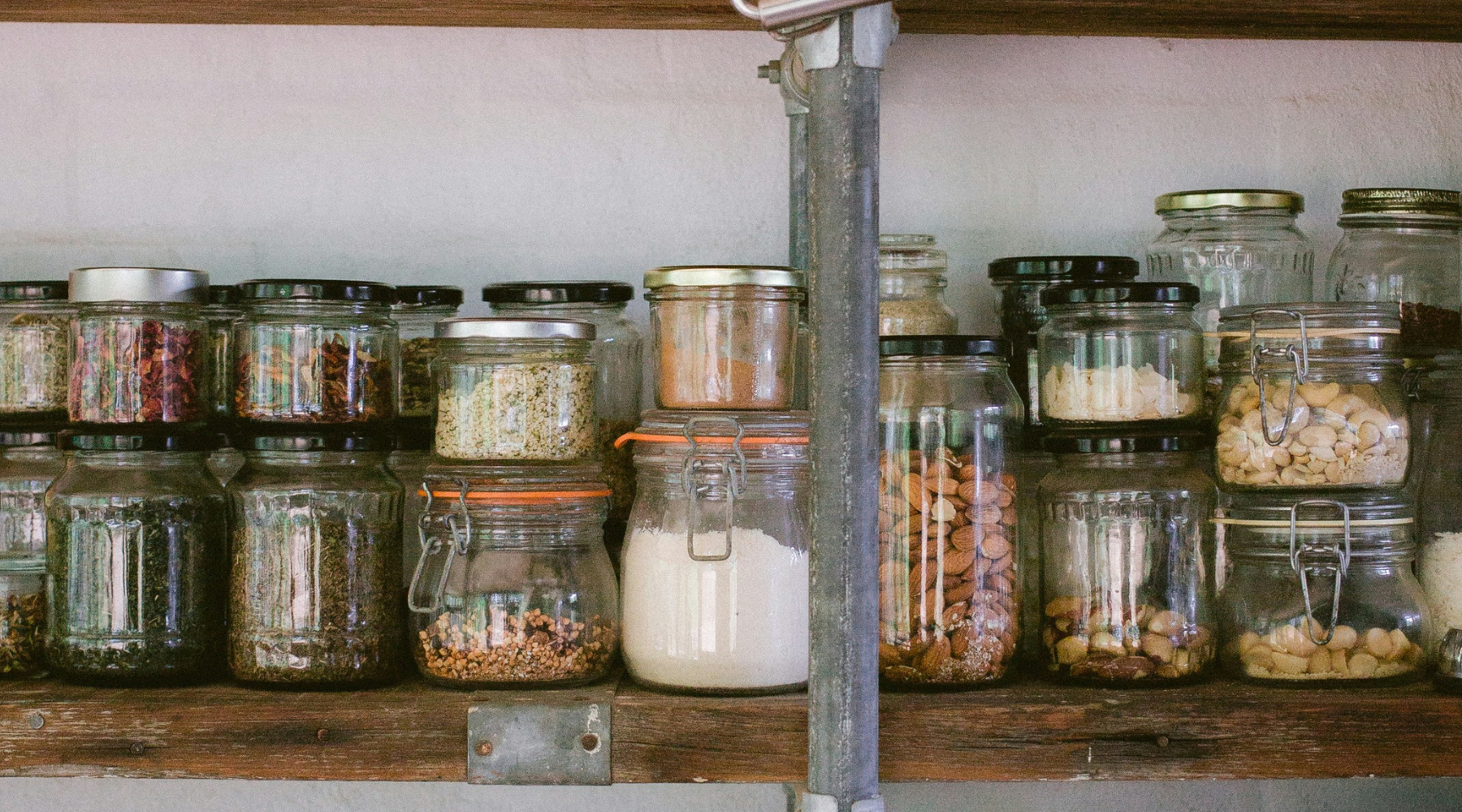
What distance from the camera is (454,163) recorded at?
136cm

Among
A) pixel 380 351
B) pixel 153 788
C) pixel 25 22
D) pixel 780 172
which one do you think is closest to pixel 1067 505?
pixel 780 172

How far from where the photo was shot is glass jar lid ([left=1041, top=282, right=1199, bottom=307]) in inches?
40.4

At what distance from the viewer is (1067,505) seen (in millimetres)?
1074

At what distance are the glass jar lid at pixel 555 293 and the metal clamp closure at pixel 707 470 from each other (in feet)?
0.65

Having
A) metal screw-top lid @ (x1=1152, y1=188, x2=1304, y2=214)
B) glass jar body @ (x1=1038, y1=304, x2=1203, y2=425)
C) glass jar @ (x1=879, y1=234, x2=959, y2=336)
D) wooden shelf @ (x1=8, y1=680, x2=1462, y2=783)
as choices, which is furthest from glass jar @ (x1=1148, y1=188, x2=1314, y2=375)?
wooden shelf @ (x1=8, y1=680, x2=1462, y2=783)

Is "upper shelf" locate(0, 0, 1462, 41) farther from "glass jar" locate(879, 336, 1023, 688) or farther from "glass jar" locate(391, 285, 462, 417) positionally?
"glass jar" locate(879, 336, 1023, 688)

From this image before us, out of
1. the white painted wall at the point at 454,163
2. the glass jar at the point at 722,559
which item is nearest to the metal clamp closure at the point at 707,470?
the glass jar at the point at 722,559

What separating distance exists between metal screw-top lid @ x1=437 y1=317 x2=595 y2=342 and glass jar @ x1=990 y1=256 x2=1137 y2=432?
42cm

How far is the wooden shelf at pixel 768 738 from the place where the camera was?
0.95 metres

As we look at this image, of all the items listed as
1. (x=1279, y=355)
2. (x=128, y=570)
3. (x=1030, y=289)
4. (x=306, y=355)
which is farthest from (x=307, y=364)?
(x=1279, y=355)

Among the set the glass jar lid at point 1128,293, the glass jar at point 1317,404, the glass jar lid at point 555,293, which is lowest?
the glass jar at point 1317,404

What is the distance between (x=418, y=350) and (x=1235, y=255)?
823 millimetres

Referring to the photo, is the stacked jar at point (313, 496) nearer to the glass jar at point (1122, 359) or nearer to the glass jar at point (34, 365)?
the glass jar at point (34, 365)

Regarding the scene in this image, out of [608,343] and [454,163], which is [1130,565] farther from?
[454,163]
